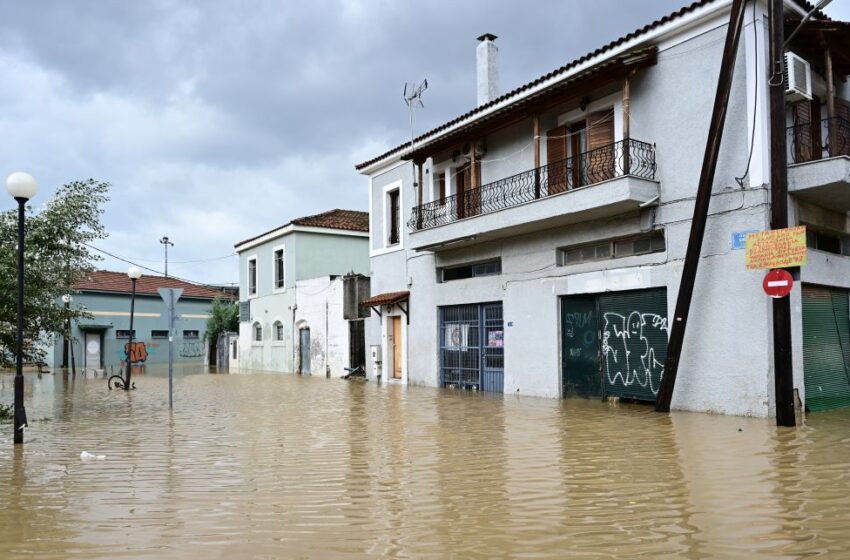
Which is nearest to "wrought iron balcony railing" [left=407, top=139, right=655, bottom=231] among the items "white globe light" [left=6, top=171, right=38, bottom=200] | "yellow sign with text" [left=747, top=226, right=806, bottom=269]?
"yellow sign with text" [left=747, top=226, right=806, bottom=269]

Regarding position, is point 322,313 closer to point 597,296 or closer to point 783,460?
point 597,296

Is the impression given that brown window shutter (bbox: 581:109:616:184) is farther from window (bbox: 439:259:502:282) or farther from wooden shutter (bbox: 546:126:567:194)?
window (bbox: 439:259:502:282)

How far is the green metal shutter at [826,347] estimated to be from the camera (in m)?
11.8

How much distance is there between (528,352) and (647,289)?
11.7ft

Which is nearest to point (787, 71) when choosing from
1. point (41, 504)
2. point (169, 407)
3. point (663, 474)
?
point (663, 474)

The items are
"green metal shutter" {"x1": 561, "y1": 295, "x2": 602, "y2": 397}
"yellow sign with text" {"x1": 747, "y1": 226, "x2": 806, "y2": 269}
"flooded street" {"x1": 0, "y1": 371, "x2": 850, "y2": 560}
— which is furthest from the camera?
"green metal shutter" {"x1": 561, "y1": 295, "x2": 602, "y2": 397}

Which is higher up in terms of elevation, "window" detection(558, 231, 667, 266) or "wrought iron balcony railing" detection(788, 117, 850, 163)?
"wrought iron balcony railing" detection(788, 117, 850, 163)

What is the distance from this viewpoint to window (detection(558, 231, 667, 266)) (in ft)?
43.4

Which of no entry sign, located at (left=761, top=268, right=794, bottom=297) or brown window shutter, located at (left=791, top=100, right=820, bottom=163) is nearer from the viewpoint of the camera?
no entry sign, located at (left=761, top=268, right=794, bottom=297)

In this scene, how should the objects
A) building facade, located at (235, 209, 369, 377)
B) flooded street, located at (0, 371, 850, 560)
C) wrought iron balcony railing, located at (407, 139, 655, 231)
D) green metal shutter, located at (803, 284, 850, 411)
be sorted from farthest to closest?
building facade, located at (235, 209, 369, 377) < wrought iron balcony railing, located at (407, 139, 655, 231) < green metal shutter, located at (803, 284, 850, 411) < flooded street, located at (0, 371, 850, 560)

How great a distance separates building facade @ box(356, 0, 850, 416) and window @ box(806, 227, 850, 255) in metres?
0.05

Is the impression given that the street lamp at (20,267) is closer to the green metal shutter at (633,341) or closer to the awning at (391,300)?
the green metal shutter at (633,341)

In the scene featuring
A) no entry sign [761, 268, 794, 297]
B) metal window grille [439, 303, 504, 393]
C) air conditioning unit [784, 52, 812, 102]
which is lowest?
metal window grille [439, 303, 504, 393]

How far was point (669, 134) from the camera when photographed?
42.1 ft
